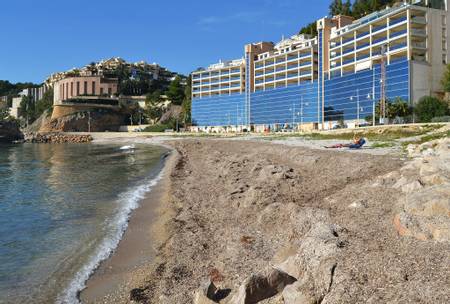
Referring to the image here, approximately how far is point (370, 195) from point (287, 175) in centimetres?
671

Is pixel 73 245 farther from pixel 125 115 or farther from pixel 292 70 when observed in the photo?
pixel 125 115

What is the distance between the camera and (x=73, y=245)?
11375 mm

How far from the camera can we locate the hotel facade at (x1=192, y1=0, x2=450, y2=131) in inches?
3334

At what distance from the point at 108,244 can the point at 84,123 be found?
157 metres

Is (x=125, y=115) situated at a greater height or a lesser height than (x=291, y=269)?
greater

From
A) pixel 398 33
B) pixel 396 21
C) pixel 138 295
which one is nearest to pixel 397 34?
pixel 398 33

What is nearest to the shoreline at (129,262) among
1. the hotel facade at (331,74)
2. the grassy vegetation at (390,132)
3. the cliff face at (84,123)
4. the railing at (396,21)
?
the grassy vegetation at (390,132)

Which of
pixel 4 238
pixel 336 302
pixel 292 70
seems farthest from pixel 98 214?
pixel 292 70

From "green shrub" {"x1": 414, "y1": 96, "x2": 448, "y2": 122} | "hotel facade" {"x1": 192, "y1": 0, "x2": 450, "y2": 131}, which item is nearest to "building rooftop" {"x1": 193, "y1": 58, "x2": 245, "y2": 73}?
"hotel facade" {"x1": 192, "y1": 0, "x2": 450, "y2": 131}

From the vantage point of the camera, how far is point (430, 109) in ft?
240

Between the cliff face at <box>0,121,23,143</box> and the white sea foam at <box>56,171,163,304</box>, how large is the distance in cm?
12048

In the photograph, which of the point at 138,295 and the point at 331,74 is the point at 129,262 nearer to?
the point at 138,295

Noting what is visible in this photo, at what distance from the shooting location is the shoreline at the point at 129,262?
316 inches

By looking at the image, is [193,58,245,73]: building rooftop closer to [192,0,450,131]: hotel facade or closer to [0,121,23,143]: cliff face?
[192,0,450,131]: hotel facade
